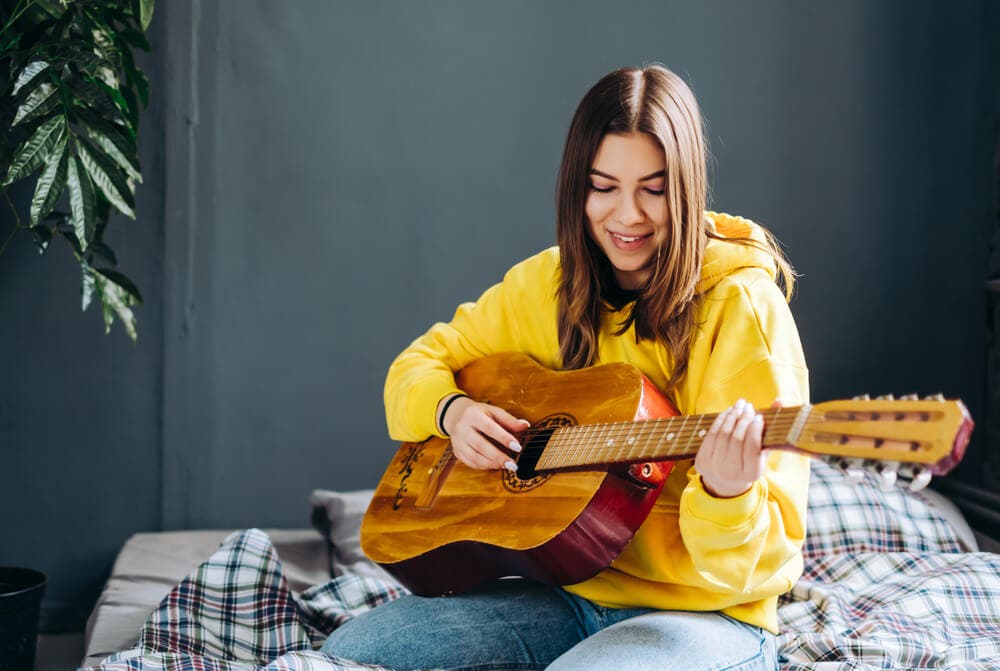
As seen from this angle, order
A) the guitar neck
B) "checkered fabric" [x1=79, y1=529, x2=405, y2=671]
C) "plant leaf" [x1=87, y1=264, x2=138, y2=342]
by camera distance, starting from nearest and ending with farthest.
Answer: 1. the guitar neck
2. "checkered fabric" [x1=79, y1=529, x2=405, y2=671]
3. "plant leaf" [x1=87, y1=264, x2=138, y2=342]

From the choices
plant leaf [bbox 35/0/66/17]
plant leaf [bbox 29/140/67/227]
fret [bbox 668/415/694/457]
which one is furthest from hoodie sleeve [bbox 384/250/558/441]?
plant leaf [bbox 35/0/66/17]

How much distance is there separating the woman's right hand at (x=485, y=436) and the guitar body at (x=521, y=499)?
0.06ft

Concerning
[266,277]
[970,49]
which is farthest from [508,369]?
[970,49]

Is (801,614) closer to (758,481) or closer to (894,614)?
(894,614)

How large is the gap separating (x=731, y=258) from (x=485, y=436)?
1.40 ft

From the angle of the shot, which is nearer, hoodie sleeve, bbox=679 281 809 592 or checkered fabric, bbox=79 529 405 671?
hoodie sleeve, bbox=679 281 809 592

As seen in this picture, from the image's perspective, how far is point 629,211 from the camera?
141 centimetres

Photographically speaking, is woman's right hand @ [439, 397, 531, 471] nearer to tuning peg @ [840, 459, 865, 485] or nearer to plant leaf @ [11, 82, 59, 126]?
tuning peg @ [840, 459, 865, 485]

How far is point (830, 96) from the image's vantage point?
8.77ft

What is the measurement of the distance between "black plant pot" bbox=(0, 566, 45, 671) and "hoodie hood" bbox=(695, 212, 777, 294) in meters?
1.40

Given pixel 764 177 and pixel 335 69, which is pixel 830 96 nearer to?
pixel 764 177

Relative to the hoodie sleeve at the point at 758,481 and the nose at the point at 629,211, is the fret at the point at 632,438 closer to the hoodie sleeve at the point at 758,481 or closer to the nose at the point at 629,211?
the hoodie sleeve at the point at 758,481

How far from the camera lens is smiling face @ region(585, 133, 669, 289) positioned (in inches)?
54.9

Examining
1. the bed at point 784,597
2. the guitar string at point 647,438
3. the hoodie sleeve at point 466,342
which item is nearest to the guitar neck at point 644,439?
the guitar string at point 647,438
